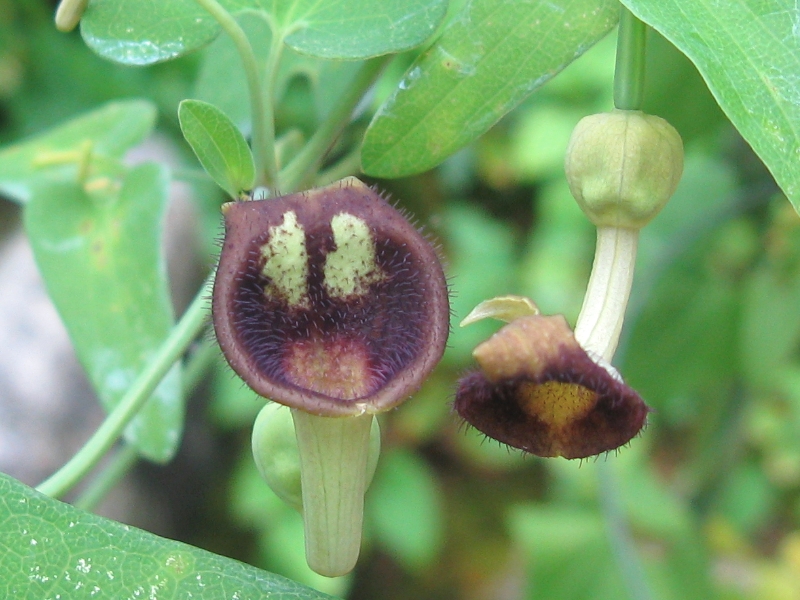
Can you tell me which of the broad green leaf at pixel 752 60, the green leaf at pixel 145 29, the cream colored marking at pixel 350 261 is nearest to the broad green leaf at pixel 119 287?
the green leaf at pixel 145 29

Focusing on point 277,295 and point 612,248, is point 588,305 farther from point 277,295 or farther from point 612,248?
point 277,295

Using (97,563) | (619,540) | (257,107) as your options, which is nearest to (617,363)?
(619,540)

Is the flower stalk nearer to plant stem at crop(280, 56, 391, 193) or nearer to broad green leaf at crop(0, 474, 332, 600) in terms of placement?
broad green leaf at crop(0, 474, 332, 600)

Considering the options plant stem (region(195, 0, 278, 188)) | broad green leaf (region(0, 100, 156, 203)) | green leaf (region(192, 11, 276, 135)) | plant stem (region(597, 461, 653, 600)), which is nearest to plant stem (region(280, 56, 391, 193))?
plant stem (region(195, 0, 278, 188))

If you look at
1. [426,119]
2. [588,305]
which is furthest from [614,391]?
[426,119]

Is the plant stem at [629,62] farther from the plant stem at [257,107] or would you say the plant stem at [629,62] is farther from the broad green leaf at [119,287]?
the broad green leaf at [119,287]
